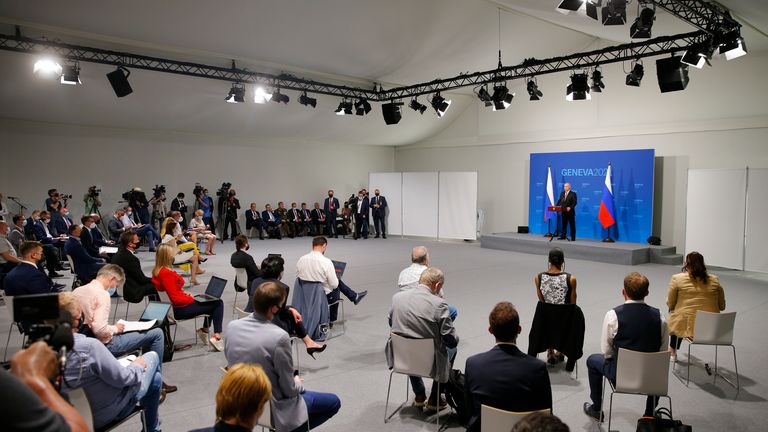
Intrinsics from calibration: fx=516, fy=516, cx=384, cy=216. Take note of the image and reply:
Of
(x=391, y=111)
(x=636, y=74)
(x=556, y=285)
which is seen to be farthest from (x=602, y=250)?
(x=556, y=285)

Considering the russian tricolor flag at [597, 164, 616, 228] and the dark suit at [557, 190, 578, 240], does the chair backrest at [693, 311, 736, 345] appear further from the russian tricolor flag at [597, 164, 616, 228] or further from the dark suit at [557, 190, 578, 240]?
the russian tricolor flag at [597, 164, 616, 228]

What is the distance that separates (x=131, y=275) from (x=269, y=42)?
20.4 ft

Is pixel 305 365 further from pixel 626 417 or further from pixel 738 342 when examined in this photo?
pixel 738 342

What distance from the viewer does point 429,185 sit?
15086mm

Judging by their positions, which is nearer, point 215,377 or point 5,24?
point 215,377

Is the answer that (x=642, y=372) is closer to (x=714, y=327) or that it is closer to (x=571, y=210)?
(x=714, y=327)

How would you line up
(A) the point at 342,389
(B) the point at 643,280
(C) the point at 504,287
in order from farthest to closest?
1. (C) the point at 504,287
2. (A) the point at 342,389
3. (B) the point at 643,280

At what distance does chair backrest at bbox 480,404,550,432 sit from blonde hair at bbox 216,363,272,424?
1.10 m

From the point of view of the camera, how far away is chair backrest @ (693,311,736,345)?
13.6 ft

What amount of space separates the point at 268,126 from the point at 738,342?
12.6 meters

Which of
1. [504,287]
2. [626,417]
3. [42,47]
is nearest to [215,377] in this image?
[626,417]

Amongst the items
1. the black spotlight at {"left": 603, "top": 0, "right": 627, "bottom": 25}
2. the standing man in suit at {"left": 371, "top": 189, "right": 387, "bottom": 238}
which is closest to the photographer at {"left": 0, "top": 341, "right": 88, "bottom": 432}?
the black spotlight at {"left": 603, "top": 0, "right": 627, "bottom": 25}

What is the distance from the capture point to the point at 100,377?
267 cm

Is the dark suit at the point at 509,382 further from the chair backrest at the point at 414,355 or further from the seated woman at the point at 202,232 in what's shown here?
the seated woman at the point at 202,232
